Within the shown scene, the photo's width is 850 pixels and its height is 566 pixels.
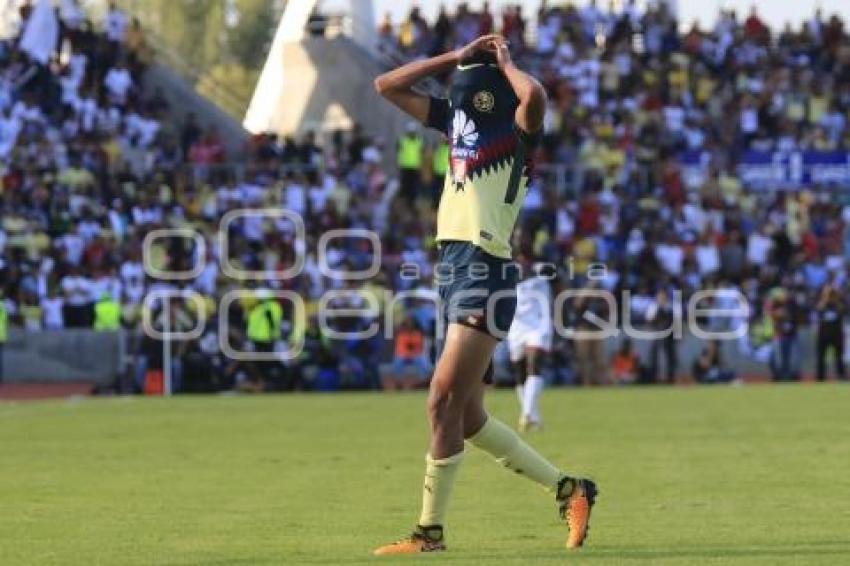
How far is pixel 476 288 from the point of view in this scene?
34.3ft

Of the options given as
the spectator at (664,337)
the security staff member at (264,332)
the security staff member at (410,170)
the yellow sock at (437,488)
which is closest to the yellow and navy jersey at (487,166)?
the yellow sock at (437,488)

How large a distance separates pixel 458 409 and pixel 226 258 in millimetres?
26334

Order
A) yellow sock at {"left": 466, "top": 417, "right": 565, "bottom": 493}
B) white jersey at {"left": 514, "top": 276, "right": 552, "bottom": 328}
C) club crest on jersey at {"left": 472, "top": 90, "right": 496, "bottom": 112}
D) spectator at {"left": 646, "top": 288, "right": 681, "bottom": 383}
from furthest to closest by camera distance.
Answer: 1. spectator at {"left": 646, "top": 288, "right": 681, "bottom": 383}
2. white jersey at {"left": 514, "top": 276, "right": 552, "bottom": 328}
3. yellow sock at {"left": 466, "top": 417, "right": 565, "bottom": 493}
4. club crest on jersey at {"left": 472, "top": 90, "right": 496, "bottom": 112}

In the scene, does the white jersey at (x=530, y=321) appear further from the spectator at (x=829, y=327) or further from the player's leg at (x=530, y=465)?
the spectator at (x=829, y=327)

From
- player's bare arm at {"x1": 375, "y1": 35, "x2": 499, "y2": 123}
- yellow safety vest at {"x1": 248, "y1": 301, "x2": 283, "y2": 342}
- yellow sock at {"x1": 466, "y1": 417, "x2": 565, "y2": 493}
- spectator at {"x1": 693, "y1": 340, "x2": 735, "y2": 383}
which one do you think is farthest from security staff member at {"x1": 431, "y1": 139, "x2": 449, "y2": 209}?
yellow sock at {"x1": 466, "y1": 417, "x2": 565, "y2": 493}

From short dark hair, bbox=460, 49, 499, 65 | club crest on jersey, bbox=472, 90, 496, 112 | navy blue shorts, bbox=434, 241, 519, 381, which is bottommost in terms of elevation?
navy blue shorts, bbox=434, 241, 519, 381

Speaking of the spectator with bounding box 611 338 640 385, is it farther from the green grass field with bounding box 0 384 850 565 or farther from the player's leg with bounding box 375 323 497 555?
the player's leg with bounding box 375 323 497 555

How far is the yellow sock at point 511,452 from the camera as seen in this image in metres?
10.8

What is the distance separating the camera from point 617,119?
149 ft

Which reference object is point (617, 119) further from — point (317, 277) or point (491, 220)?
point (491, 220)

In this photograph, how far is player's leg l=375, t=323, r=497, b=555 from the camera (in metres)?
10.4

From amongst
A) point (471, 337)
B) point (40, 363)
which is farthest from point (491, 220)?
point (40, 363)

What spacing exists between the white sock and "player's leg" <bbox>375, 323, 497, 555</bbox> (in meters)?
11.7

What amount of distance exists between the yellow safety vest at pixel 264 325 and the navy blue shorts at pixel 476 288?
23939mm
